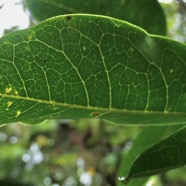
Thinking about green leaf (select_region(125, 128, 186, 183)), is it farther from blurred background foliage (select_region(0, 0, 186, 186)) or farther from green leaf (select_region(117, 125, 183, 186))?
blurred background foliage (select_region(0, 0, 186, 186))

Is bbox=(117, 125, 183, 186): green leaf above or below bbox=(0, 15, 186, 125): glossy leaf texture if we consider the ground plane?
above

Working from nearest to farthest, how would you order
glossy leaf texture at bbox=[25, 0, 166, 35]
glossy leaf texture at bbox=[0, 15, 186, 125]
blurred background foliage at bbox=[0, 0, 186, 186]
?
glossy leaf texture at bbox=[0, 15, 186, 125]
glossy leaf texture at bbox=[25, 0, 166, 35]
blurred background foliage at bbox=[0, 0, 186, 186]

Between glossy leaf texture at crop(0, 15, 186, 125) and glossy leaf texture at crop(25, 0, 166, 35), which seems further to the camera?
glossy leaf texture at crop(25, 0, 166, 35)

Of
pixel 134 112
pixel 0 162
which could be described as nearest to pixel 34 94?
pixel 134 112

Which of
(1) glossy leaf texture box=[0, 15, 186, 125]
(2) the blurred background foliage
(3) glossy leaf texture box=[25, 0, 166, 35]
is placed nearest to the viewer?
(1) glossy leaf texture box=[0, 15, 186, 125]

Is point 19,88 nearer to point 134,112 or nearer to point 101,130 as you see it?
point 134,112

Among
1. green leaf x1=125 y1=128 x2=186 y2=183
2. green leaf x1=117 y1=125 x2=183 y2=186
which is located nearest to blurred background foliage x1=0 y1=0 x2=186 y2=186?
green leaf x1=117 y1=125 x2=183 y2=186

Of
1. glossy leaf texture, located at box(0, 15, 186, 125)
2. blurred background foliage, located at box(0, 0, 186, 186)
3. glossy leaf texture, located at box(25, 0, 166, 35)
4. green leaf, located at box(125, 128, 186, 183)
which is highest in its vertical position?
blurred background foliage, located at box(0, 0, 186, 186)
